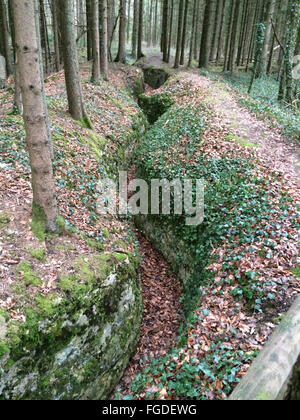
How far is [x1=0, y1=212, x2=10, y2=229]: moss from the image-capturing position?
5.54 m

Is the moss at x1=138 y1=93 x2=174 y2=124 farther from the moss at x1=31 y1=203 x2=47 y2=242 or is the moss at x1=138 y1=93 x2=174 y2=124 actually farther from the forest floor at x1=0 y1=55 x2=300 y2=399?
the moss at x1=31 y1=203 x2=47 y2=242

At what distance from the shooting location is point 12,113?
30.9 ft

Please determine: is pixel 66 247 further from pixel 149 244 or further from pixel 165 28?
pixel 165 28

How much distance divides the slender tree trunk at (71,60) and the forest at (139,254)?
4 centimetres

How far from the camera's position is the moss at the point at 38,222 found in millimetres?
5602

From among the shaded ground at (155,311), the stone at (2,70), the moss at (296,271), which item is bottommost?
the shaded ground at (155,311)

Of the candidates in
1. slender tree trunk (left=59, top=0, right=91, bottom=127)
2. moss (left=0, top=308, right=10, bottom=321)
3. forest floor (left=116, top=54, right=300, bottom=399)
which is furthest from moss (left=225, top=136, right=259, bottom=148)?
moss (left=0, top=308, right=10, bottom=321)

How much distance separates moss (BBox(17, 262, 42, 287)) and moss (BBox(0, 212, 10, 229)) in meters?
0.97

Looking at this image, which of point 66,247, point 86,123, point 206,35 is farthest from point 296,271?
point 206,35

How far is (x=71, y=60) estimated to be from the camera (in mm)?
9672

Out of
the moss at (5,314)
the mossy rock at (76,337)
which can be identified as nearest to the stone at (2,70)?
the mossy rock at (76,337)

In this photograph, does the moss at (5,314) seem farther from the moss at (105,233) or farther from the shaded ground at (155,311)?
the moss at (105,233)

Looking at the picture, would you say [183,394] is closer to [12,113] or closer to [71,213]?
[71,213]

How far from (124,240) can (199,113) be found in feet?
26.0
